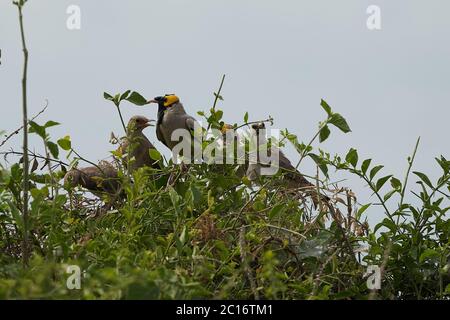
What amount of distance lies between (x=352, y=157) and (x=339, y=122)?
190mm

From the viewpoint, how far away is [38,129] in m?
3.76

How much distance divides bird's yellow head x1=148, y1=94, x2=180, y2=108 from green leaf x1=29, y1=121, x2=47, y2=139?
3714 mm

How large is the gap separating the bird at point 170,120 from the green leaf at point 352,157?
111 inches

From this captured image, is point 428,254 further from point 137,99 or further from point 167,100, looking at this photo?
point 167,100

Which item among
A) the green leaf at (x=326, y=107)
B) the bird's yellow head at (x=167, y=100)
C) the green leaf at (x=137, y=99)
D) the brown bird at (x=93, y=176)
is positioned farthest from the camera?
the bird's yellow head at (x=167, y=100)

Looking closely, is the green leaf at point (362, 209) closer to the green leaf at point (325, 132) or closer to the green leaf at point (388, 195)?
the green leaf at point (388, 195)

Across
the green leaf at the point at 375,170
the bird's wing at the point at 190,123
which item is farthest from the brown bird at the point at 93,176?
the bird's wing at the point at 190,123

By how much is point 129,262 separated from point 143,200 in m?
1.04

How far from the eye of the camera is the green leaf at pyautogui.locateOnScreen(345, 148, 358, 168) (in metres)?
4.24

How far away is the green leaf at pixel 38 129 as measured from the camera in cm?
371

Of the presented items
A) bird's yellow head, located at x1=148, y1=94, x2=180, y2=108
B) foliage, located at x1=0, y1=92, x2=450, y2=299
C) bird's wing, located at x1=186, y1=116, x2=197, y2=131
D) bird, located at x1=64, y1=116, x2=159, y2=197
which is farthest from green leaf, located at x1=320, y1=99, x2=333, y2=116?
bird's yellow head, located at x1=148, y1=94, x2=180, y2=108
